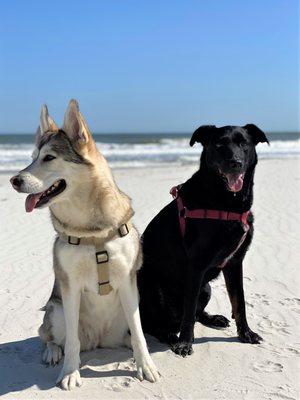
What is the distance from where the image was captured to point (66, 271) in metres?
3.36

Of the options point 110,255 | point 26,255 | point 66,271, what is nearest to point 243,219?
point 110,255

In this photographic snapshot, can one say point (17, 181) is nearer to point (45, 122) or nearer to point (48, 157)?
point (48, 157)

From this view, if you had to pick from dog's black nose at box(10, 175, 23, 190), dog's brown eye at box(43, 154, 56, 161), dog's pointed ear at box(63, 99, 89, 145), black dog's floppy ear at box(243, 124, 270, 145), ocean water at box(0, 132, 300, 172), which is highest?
dog's pointed ear at box(63, 99, 89, 145)

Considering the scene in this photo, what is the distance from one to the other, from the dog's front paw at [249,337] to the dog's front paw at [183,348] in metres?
0.50

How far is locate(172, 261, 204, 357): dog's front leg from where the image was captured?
3.78 metres

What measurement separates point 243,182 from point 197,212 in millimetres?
424

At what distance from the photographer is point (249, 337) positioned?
409 centimetres

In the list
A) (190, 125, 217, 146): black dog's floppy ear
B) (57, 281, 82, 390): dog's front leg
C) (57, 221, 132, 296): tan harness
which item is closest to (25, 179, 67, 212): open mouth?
(57, 221, 132, 296): tan harness

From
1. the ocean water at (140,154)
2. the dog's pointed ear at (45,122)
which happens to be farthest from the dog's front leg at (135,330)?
the ocean water at (140,154)

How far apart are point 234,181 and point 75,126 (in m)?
1.25

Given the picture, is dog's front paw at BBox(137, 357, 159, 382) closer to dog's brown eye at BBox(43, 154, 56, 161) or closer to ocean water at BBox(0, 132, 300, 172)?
dog's brown eye at BBox(43, 154, 56, 161)

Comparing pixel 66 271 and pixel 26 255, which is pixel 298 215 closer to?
pixel 26 255

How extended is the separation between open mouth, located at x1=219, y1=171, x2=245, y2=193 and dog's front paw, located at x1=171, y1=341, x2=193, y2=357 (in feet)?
4.15

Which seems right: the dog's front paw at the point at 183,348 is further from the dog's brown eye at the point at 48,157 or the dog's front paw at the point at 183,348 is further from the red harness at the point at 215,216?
the dog's brown eye at the point at 48,157
